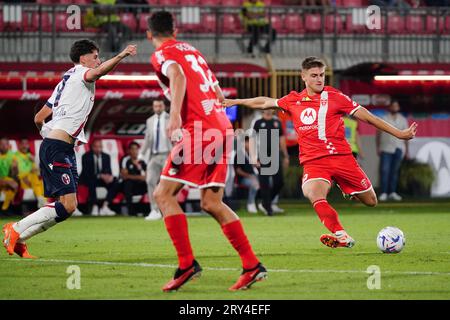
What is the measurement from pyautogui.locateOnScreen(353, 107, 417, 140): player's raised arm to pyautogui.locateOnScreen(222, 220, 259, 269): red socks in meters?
3.04

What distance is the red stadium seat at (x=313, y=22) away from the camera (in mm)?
25889

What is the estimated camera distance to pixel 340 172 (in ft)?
39.9

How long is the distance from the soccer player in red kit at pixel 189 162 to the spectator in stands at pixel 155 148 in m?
10.0

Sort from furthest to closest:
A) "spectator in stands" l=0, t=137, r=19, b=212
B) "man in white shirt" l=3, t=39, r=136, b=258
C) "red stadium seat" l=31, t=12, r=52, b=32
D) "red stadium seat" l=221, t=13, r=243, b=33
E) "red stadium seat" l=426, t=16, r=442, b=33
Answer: "red stadium seat" l=426, t=16, r=442, b=33
"red stadium seat" l=221, t=13, r=243, b=33
"red stadium seat" l=31, t=12, r=52, b=32
"spectator in stands" l=0, t=137, r=19, b=212
"man in white shirt" l=3, t=39, r=136, b=258

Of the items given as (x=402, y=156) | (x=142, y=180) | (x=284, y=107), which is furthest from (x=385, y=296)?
(x=402, y=156)

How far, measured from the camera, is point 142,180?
794 inches

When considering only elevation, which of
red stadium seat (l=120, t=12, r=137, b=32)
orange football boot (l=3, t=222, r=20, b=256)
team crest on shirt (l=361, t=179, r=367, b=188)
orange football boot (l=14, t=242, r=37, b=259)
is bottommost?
orange football boot (l=14, t=242, r=37, b=259)

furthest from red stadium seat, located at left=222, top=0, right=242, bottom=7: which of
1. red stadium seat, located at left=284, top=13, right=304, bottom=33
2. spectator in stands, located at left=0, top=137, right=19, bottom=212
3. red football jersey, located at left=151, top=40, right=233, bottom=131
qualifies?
red football jersey, located at left=151, top=40, right=233, bottom=131

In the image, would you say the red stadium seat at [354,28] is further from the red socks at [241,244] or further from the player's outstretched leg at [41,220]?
the red socks at [241,244]

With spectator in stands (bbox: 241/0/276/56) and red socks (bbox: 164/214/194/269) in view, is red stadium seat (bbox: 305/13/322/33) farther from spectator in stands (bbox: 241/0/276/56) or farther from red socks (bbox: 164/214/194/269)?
red socks (bbox: 164/214/194/269)

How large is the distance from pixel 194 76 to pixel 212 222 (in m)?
9.11

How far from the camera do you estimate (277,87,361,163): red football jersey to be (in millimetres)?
12211

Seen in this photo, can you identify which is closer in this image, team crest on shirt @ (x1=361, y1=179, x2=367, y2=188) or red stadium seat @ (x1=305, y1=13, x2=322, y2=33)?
team crest on shirt @ (x1=361, y1=179, x2=367, y2=188)

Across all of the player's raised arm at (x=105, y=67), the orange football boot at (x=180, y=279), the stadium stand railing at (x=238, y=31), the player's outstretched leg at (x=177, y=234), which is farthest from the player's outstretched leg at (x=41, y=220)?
the stadium stand railing at (x=238, y=31)
